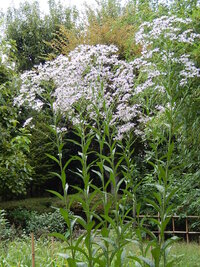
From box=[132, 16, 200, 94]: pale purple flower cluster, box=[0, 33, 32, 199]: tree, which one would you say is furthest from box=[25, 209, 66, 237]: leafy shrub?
box=[132, 16, 200, 94]: pale purple flower cluster

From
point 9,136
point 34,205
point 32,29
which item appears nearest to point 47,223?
point 34,205

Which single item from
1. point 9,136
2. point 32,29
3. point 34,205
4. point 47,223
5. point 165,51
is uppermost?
point 32,29

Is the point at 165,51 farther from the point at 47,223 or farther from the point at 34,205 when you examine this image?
the point at 34,205

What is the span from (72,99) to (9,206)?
308 inches

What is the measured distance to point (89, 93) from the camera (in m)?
3.04

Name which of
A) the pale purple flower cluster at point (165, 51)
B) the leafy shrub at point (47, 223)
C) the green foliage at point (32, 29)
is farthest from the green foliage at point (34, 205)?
the pale purple flower cluster at point (165, 51)

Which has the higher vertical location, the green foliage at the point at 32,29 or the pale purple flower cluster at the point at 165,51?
the green foliage at the point at 32,29

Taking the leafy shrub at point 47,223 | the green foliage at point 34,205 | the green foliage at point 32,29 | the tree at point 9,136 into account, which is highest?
the green foliage at point 32,29

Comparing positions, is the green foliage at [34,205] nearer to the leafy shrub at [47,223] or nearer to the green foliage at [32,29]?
the leafy shrub at [47,223]

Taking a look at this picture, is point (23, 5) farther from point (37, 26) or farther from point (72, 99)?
point (72, 99)

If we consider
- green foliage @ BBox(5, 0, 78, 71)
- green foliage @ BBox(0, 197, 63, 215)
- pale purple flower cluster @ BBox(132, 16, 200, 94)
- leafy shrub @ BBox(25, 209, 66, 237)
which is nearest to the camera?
pale purple flower cluster @ BBox(132, 16, 200, 94)

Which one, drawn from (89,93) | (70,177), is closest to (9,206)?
(70,177)

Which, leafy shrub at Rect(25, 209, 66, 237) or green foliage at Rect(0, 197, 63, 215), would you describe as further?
green foliage at Rect(0, 197, 63, 215)

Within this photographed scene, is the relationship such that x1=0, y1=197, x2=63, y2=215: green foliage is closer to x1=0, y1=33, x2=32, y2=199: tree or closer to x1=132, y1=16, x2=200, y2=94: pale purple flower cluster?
x1=0, y1=33, x2=32, y2=199: tree
